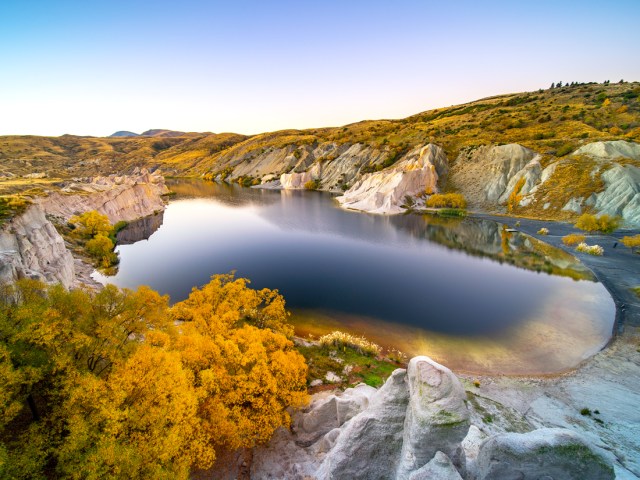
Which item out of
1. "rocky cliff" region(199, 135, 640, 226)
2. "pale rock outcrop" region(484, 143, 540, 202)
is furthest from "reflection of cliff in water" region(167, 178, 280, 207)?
"pale rock outcrop" region(484, 143, 540, 202)

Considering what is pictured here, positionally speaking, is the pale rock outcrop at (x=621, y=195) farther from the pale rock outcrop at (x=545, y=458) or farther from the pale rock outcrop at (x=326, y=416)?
the pale rock outcrop at (x=326, y=416)

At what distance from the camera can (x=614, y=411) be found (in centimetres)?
1781

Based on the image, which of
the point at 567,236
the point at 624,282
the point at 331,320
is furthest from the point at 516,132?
the point at 331,320

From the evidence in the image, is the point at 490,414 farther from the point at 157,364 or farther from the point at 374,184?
the point at 374,184

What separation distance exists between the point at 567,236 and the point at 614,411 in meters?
44.3

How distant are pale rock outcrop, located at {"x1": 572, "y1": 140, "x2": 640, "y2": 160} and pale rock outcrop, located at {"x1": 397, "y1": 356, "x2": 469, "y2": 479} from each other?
8586 centimetres

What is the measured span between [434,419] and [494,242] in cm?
5407

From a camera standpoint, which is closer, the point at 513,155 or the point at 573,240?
the point at 573,240

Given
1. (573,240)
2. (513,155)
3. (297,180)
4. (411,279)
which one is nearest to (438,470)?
(411,279)

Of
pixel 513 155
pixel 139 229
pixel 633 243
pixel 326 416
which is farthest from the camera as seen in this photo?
pixel 513 155

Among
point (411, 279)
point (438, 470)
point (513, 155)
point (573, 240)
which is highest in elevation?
point (513, 155)

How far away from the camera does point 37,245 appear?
27156mm

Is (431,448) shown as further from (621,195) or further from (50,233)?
(621,195)

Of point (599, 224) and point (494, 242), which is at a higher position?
point (599, 224)
